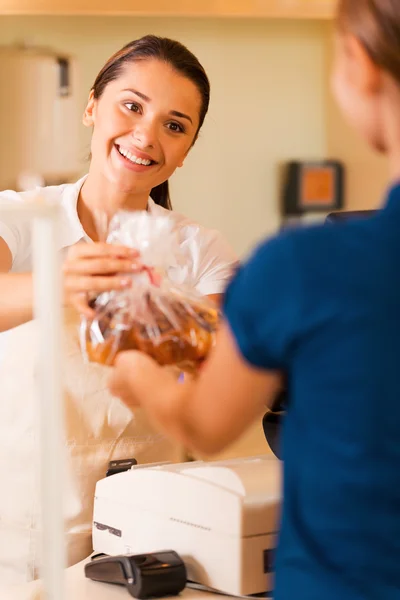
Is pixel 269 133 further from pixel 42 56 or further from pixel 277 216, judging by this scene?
pixel 42 56

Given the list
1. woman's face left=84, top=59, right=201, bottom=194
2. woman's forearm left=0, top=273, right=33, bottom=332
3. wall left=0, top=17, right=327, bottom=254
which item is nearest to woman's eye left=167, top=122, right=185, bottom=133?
woman's face left=84, top=59, right=201, bottom=194

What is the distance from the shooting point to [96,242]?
1552mm

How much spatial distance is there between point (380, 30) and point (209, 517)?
0.64 metres

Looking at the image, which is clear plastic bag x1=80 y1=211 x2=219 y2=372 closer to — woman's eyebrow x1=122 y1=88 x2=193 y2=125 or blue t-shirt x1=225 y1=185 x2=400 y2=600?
blue t-shirt x1=225 y1=185 x2=400 y2=600


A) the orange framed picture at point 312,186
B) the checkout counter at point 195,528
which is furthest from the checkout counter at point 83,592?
the orange framed picture at point 312,186

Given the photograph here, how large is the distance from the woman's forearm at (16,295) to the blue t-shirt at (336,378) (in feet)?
1.69

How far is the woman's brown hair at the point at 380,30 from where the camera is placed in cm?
80

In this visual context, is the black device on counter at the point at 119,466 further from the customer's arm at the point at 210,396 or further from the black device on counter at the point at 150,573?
the customer's arm at the point at 210,396

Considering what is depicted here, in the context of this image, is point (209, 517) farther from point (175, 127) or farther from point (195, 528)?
point (175, 127)

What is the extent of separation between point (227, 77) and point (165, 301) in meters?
2.60

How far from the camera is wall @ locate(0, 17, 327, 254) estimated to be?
359cm

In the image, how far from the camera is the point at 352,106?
848 millimetres

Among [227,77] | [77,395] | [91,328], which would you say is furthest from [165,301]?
[227,77]

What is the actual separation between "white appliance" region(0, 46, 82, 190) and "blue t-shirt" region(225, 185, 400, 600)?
7.97 feet
